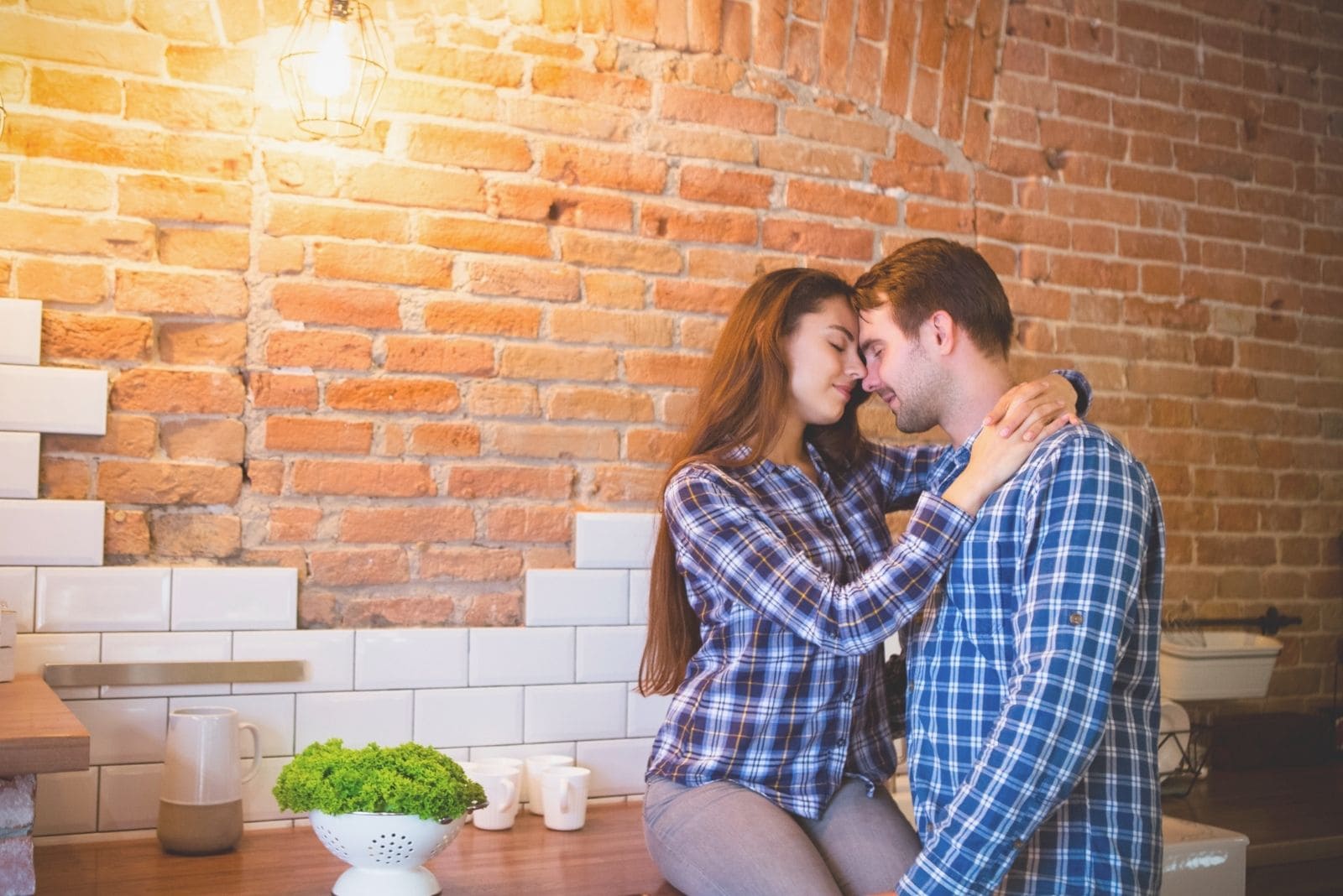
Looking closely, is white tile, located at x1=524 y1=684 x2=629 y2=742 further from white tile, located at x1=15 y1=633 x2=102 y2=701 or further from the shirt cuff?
the shirt cuff

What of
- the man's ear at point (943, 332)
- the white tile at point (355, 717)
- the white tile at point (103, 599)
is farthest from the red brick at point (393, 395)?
the man's ear at point (943, 332)

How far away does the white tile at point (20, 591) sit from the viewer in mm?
2248

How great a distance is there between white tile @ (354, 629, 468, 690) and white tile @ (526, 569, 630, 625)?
169 millimetres

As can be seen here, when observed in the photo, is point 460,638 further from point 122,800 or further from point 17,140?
point 17,140

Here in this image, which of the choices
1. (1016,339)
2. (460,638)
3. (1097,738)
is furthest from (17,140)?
(1016,339)

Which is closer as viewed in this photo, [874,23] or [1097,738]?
[1097,738]

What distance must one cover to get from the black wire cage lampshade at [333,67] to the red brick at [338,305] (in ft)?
1.00

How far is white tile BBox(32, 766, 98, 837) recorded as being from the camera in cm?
227

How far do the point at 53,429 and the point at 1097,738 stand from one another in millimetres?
1832

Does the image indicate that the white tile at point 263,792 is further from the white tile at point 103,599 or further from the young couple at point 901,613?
the young couple at point 901,613

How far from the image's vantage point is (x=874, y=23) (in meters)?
2.99

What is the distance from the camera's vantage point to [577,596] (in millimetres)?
2676

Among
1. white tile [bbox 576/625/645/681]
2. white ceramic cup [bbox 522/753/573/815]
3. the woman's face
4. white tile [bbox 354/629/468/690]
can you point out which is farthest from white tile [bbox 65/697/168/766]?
the woman's face

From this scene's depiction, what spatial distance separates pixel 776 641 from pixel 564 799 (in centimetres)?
67
